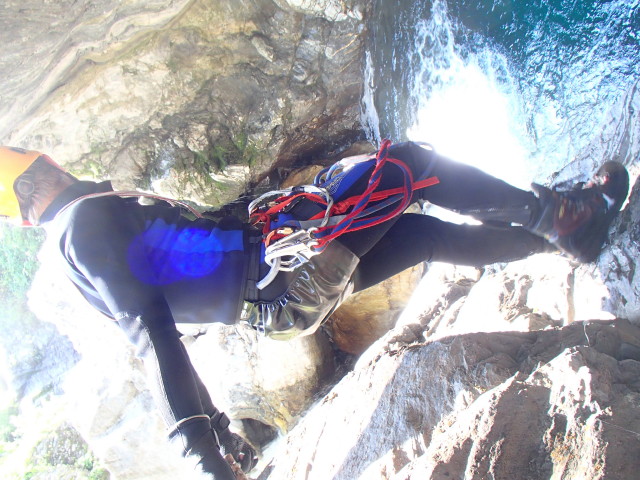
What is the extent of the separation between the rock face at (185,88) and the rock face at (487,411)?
10.0 ft

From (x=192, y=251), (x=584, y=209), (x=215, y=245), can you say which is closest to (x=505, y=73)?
(x=584, y=209)

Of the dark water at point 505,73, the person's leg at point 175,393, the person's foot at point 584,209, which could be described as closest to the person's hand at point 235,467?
the person's leg at point 175,393

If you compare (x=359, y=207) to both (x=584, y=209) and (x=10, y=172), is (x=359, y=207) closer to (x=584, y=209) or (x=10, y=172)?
(x=584, y=209)

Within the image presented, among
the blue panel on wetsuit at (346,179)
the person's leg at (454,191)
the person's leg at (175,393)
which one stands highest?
the blue panel on wetsuit at (346,179)

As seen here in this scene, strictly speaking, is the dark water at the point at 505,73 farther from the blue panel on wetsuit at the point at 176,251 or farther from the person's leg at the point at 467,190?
the blue panel on wetsuit at the point at 176,251

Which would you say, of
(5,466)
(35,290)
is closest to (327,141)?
(35,290)

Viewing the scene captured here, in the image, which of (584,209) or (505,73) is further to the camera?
(505,73)

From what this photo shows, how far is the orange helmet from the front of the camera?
7.02ft

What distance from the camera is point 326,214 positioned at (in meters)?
2.03

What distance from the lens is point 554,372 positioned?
169 cm

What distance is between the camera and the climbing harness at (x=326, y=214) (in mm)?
2008

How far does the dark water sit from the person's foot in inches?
21.2

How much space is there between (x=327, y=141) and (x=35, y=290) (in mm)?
4780

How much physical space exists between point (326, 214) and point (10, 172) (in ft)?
4.97
